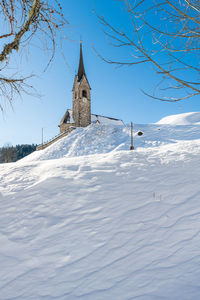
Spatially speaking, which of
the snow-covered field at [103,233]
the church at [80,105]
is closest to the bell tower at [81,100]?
the church at [80,105]

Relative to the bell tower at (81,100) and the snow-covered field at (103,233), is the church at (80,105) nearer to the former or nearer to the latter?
the bell tower at (81,100)

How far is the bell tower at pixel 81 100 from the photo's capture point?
3170 centimetres

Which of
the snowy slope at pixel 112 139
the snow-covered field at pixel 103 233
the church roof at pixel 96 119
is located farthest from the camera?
the church roof at pixel 96 119

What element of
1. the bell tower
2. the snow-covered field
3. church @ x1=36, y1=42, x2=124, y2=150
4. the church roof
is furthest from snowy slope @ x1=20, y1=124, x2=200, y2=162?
the snow-covered field

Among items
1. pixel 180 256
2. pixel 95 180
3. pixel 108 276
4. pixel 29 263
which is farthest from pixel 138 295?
pixel 95 180

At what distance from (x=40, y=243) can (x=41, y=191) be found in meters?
1.35

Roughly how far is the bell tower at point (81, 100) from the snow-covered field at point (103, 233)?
2817cm

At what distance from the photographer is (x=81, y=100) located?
3198 cm

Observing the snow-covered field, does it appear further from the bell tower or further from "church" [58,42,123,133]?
"church" [58,42,123,133]

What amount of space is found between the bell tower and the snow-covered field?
28.2 m

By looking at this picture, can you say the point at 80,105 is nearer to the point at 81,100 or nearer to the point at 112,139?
the point at 81,100

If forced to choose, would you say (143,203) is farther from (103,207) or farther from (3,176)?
(3,176)

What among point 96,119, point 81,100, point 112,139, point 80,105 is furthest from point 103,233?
point 96,119

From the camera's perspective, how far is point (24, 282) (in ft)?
5.20
